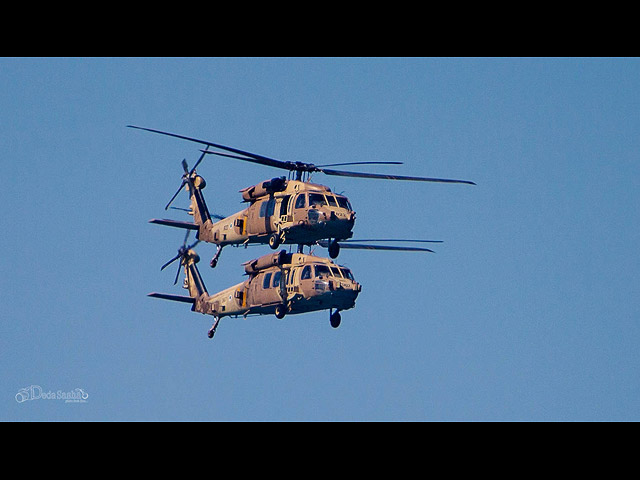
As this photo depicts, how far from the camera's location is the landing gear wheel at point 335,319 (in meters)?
65.5

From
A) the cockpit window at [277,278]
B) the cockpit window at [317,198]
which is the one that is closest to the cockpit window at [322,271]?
the cockpit window at [277,278]

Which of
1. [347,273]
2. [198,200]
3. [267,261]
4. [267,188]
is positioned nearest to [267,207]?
[267,188]

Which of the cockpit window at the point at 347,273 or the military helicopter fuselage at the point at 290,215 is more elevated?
the military helicopter fuselage at the point at 290,215

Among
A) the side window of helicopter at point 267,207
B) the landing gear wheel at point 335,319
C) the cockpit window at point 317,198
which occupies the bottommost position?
the landing gear wheel at point 335,319

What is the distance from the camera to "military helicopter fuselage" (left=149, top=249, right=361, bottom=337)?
63688 millimetres

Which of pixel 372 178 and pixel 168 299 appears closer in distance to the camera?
pixel 372 178

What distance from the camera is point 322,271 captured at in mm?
64062

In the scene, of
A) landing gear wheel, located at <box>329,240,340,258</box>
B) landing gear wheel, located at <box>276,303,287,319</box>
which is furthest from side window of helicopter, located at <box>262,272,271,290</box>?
landing gear wheel, located at <box>329,240,340,258</box>

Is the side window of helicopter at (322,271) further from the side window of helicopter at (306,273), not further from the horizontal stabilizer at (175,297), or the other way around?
the horizontal stabilizer at (175,297)

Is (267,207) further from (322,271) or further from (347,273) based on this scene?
(347,273)

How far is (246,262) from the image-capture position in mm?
68500
